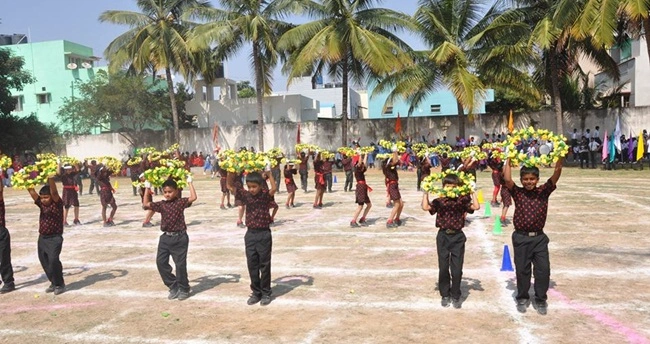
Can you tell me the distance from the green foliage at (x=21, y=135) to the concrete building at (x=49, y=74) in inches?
261

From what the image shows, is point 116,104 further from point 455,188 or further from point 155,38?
point 455,188

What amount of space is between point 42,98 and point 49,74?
2.36 meters

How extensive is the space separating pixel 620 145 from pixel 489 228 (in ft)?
53.7

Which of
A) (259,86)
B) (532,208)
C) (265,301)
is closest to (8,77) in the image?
(259,86)

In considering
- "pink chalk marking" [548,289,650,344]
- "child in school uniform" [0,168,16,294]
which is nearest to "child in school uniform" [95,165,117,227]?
"child in school uniform" [0,168,16,294]

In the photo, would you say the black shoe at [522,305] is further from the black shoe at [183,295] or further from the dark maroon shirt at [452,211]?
the black shoe at [183,295]

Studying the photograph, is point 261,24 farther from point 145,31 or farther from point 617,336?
point 617,336

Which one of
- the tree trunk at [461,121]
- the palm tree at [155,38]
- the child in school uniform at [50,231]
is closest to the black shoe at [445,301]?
the child in school uniform at [50,231]

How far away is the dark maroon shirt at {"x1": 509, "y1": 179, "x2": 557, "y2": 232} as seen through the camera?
21.0ft

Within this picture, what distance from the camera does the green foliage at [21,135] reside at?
34.2 metres

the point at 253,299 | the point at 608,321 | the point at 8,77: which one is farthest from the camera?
the point at 8,77

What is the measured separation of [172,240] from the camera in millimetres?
7367

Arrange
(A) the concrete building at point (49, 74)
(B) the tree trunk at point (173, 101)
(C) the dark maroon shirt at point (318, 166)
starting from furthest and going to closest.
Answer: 1. (A) the concrete building at point (49, 74)
2. (B) the tree trunk at point (173, 101)
3. (C) the dark maroon shirt at point (318, 166)

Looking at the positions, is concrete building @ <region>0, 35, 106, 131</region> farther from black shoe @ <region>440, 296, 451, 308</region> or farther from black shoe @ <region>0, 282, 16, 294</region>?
black shoe @ <region>440, 296, 451, 308</region>
